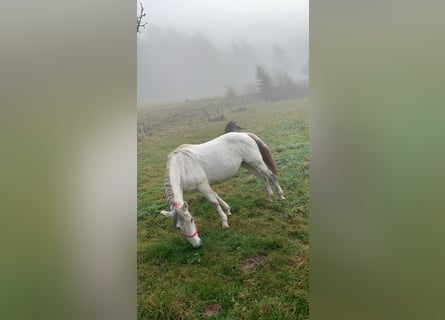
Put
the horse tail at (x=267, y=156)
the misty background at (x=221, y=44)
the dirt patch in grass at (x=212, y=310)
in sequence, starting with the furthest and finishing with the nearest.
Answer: the horse tail at (x=267, y=156)
the misty background at (x=221, y=44)
the dirt patch in grass at (x=212, y=310)

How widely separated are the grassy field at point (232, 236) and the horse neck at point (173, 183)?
0.05 m

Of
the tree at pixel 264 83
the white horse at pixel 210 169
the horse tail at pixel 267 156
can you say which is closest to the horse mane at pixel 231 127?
the white horse at pixel 210 169

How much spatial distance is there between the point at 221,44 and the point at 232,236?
4.63 ft

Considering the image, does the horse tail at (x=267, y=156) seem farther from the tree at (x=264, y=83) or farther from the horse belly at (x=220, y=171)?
the tree at (x=264, y=83)

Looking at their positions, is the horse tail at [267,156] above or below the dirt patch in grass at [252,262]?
above

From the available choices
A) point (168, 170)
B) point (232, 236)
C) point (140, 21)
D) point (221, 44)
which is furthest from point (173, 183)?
point (140, 21)

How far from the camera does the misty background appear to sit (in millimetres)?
2369

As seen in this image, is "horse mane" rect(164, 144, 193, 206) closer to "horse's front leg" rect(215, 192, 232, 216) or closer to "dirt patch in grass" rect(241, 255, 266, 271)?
"horse's front leg" rect(215, 192, 232, 216)

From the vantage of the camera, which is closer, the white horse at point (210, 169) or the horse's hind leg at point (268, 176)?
the white horse at point (210, 169)

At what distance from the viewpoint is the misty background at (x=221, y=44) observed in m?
2.37

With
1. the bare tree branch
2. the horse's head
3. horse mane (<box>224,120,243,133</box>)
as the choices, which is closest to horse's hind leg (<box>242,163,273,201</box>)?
horse mane (<box>224,120,243,133</box>)
